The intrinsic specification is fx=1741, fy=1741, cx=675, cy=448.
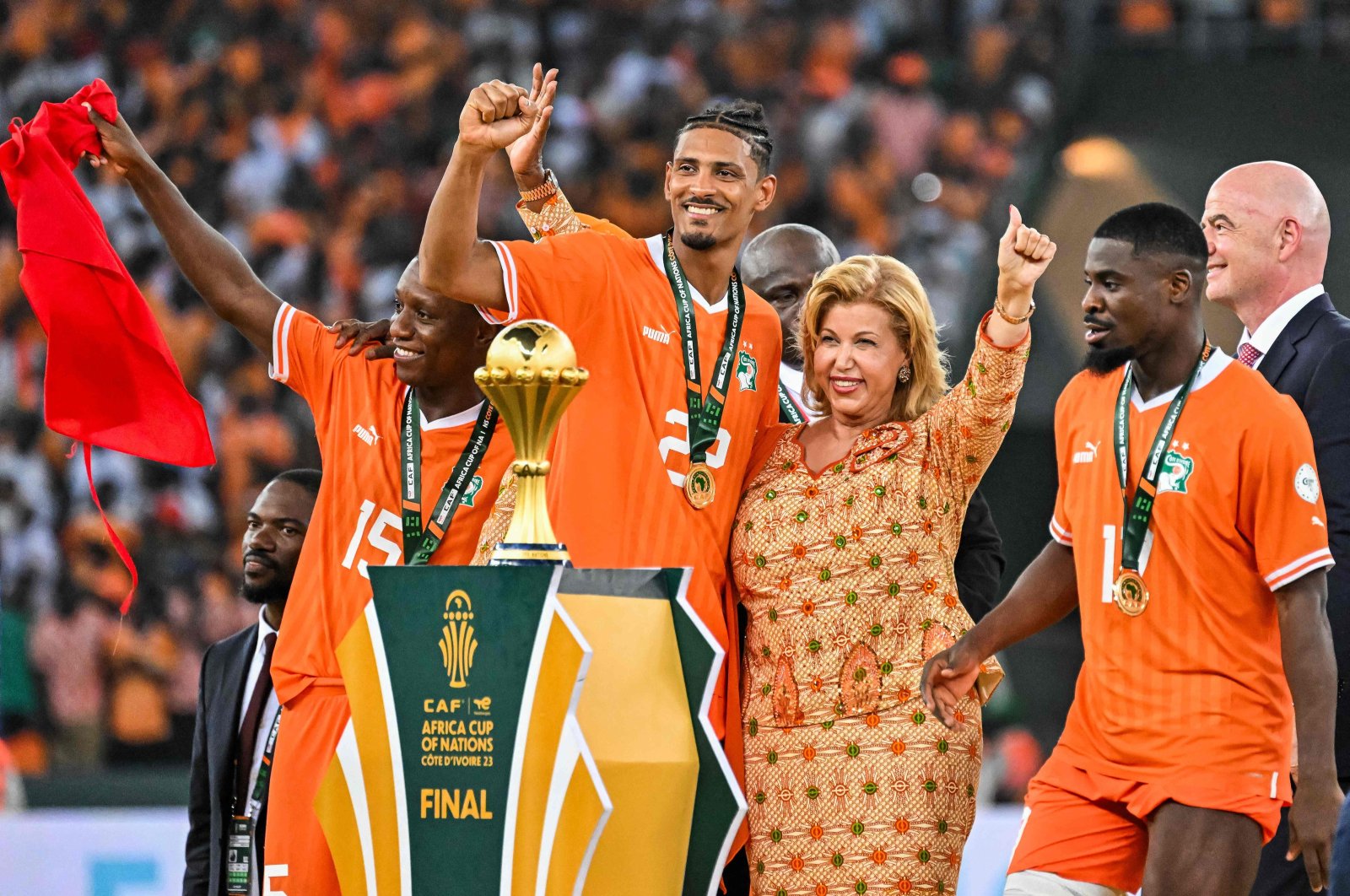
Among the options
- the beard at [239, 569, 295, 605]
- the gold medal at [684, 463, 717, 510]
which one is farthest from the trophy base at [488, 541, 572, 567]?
the beard at [239, 569, 295, 605]

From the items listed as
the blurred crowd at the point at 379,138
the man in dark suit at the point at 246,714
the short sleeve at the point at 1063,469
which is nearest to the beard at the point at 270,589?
the man in dark suit at the point at 246,714

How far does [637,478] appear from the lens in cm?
379

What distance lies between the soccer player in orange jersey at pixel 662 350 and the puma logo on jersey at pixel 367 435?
0.54 metres

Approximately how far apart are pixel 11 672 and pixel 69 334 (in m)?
5.28

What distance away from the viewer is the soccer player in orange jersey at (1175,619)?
3480mm

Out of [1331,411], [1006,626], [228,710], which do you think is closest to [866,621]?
[1006,626]

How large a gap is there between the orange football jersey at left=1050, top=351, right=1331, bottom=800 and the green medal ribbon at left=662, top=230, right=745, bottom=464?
92 cm

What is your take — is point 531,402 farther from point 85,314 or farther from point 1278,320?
point 1278,320

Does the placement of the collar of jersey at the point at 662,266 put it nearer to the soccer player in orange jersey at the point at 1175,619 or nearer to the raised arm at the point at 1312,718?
the soccer player in orange jersey at the point at 1175,619

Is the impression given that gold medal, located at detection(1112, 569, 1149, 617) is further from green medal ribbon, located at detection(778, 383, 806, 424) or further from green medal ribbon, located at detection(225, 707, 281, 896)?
green medal ribbon, located at detection(225, 707, 281, 896)

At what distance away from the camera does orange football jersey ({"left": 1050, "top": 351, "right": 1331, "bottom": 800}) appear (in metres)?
3.52

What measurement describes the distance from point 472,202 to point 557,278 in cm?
42

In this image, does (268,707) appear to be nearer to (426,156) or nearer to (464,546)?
(464,546)

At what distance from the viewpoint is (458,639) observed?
96.7 inches
